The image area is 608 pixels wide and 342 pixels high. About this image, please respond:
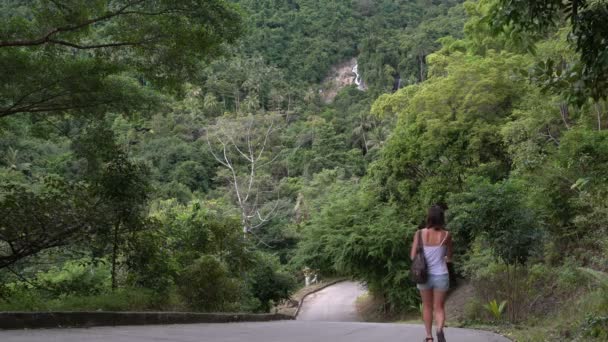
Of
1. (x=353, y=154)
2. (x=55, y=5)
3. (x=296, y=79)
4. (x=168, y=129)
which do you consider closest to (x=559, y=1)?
(x=55, y=5)

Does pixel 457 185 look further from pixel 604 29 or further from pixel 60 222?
pixel 604 29

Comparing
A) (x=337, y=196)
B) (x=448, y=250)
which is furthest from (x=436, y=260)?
(x=337, y=196)

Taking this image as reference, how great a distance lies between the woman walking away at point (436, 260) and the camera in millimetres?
6449

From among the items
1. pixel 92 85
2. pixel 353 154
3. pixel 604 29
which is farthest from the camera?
pixel 353 154

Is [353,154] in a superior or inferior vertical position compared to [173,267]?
superior

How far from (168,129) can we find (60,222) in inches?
2268

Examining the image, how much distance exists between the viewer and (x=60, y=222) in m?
9.24

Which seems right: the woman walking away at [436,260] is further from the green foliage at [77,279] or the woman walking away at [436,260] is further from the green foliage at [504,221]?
the green foliage at [504,221]

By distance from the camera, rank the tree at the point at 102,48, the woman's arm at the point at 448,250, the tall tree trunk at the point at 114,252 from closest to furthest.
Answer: the woman's arm at the point at 448,250 < the tree at the point at 102,48 < the tall tree trunk at the point at 114,252

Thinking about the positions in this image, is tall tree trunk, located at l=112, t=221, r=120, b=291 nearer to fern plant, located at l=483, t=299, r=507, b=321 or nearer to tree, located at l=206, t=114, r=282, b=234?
fern plant, located at l=483, t=299, r=507, b=321

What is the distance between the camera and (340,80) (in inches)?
3994

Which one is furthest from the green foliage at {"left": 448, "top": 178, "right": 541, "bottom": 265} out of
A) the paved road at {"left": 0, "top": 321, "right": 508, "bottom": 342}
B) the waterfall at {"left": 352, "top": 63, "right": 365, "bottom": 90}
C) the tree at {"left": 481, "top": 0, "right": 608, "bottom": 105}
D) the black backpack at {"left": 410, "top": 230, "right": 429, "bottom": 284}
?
the waterfall at {"left": 352, "top": 63, "right": 365, "bottom": 90}

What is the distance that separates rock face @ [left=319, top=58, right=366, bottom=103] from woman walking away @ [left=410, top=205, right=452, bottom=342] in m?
88.2

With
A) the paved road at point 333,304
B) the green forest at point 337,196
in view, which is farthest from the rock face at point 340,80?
the green forest at point 337,196
